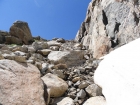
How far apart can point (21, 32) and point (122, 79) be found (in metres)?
12.1

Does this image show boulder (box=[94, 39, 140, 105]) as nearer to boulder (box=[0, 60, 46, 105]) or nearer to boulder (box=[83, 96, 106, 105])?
boulder (box=[83, 96, 106, 105])

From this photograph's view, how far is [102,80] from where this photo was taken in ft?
14.4

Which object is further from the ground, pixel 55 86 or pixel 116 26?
pixel 116 26

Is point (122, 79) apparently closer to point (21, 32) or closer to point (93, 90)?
point (93, 90)

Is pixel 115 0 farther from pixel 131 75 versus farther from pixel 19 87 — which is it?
pixel 19 87

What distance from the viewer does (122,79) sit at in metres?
3.84

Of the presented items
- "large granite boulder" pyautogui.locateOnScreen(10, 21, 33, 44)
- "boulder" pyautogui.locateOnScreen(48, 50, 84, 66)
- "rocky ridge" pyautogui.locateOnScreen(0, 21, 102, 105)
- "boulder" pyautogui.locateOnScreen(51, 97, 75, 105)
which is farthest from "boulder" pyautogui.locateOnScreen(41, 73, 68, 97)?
"large granite boulder" pyautogui.locateOnScreen(10, 21, 33, 44)

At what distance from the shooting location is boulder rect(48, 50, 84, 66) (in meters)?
6.91

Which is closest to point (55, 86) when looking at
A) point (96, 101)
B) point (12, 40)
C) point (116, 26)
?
point (96, 101)

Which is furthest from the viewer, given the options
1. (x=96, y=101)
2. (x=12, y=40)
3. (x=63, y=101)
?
(x=12, y=40)

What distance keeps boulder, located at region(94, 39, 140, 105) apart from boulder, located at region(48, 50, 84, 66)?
7.45 feet

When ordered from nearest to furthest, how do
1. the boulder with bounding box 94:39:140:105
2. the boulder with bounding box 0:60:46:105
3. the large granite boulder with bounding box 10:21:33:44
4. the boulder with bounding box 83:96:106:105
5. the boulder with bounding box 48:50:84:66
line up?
the boulder with bounding box 94:39:140:105
the boulder with bounding box 0:60:46:105
the boulder with bounding box 83:96:106:105
the boulder with bounding box 48:50:84:66
the large granite boulder with bounding box 10:21:33:44

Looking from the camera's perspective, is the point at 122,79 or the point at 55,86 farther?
the point at 55,86

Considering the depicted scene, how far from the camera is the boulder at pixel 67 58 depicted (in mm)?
6914
